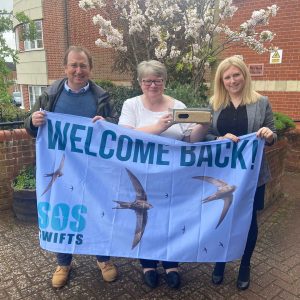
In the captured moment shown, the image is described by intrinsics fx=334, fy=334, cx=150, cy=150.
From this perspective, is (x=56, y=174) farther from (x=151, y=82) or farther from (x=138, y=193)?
(x=151, y=82)

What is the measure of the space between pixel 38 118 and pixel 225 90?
157cm

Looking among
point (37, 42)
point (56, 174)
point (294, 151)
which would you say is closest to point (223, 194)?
point (56, 174)

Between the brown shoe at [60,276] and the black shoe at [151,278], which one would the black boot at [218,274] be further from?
the brown shoe at [60,276]

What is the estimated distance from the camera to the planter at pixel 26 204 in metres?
4.29

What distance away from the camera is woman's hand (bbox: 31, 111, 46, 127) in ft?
8.96

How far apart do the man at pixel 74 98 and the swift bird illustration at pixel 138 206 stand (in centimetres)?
62

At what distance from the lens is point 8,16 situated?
7.98 metres

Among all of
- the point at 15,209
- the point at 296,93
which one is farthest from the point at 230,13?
the point at 15,209

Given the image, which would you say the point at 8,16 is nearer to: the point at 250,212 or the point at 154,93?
the point at 154,93

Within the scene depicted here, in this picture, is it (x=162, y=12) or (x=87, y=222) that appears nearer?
(x=87, y=222)

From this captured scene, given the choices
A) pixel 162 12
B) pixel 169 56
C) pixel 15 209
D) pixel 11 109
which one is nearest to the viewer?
pixel 15 209

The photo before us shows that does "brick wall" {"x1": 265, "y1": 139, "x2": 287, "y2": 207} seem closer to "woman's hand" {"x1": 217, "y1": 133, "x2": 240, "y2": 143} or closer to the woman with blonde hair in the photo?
the woman with blonde hair

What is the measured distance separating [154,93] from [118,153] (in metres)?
0.58

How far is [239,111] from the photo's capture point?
2750mm
